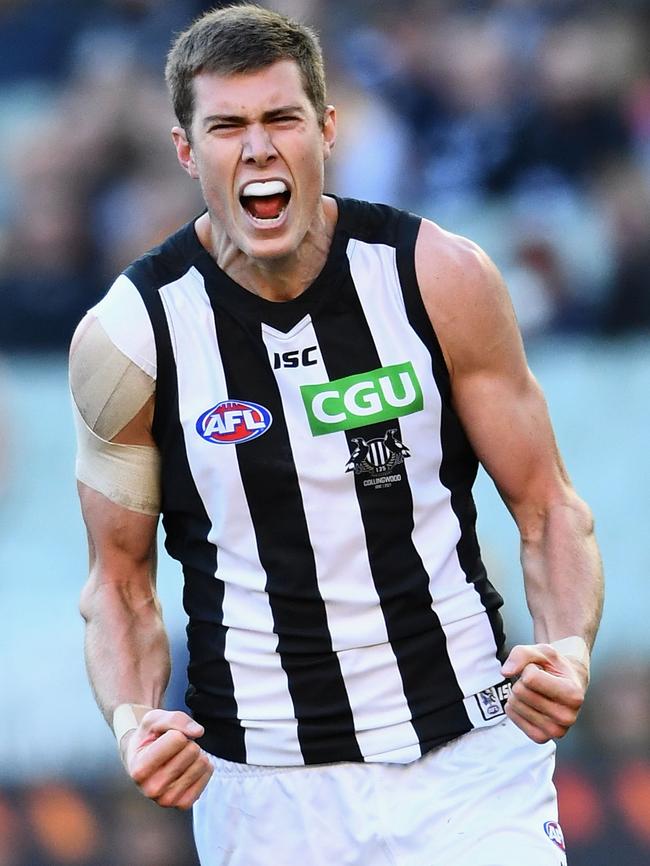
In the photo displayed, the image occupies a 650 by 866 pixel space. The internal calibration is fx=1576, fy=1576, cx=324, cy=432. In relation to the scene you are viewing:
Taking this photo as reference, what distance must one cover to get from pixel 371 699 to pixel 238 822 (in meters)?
0.38

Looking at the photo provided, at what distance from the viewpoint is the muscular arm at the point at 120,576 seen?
3141mm

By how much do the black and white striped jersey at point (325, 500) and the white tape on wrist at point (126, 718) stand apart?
20 cm

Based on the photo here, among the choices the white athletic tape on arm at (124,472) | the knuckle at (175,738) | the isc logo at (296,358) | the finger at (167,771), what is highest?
the isc logo at (296,358)

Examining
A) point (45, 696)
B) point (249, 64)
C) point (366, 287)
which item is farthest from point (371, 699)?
point (45, 696)

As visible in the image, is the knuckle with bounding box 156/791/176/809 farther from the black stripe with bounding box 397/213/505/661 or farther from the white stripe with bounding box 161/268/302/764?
the black stripe with bounding box 397/213/505/661

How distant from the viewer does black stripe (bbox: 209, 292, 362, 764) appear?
10.1ft

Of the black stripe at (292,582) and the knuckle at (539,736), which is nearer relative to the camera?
the knuckle at (539,736)

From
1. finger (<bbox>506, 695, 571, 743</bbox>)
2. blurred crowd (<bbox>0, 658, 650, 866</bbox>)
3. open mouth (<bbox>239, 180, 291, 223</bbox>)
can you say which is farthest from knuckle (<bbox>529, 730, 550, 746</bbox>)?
blurred crowd (<bbox>0, 658, 650, 866</bbox>)

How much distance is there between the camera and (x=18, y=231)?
5781mm

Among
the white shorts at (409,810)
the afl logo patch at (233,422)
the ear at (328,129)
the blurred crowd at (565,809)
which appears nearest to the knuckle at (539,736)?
the white shorts at (409,810)

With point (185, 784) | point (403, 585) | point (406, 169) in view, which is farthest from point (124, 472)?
point (406, 169)

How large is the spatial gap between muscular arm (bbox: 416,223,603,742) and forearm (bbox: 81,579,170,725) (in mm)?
779

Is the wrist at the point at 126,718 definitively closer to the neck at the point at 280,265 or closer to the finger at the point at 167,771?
the finger at the point at 167,771

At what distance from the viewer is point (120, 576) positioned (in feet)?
10.8
